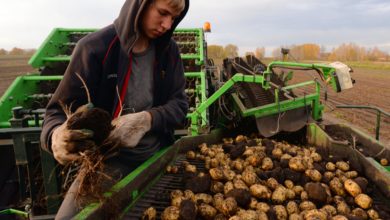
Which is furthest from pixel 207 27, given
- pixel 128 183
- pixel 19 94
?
pixel 128 183

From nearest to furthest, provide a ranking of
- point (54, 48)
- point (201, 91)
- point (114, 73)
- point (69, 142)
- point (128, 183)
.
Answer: point (69, 142), point (128, 183), point (114, 73), point (201, 91), point (54, 48)

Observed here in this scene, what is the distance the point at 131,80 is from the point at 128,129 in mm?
467

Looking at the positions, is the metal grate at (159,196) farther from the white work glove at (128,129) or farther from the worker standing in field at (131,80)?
the white work glove at (128,129)

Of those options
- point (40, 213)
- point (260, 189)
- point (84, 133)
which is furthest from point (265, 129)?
point (84, 133)

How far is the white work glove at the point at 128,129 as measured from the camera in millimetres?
2056

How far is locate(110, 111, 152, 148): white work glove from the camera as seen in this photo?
6.74ft

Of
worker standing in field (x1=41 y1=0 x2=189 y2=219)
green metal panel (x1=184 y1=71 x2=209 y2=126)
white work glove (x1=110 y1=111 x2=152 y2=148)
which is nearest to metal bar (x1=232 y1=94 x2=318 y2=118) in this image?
green metal panel (x1=184 y1=71 x2=209 y2=126)

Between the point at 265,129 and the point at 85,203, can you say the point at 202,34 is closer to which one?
the point at 265,129

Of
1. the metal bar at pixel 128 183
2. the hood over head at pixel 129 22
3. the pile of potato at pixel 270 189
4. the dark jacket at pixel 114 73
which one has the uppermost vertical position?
the hood over head at pixel 129 22

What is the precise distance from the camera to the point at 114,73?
2338 mm

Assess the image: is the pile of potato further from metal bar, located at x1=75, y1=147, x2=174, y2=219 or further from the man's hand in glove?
the man's hand in glove

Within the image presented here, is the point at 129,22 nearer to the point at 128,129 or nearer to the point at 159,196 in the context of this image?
the point at 128,129

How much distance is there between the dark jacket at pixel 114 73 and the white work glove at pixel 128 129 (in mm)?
170

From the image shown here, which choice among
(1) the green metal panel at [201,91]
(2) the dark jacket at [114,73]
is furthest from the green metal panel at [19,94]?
(2) the dark jacket at [114,73]
